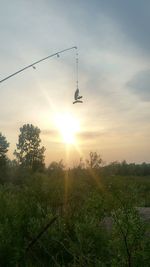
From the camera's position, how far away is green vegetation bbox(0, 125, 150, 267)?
20.0ft

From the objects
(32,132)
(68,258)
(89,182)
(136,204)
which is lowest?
(68,258)

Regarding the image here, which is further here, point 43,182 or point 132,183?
point 43,182

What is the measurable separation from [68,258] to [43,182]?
3.50 meters

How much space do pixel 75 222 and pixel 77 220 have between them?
163 millimetres

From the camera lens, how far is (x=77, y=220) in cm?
1094

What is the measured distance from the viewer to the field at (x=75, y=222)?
610 centimetres

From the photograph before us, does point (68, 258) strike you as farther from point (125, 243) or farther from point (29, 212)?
point (125, 243)

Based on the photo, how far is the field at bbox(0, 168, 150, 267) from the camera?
20.0ft

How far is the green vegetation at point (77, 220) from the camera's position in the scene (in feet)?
20.0

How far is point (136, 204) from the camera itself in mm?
6324

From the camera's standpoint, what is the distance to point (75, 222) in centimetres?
1078

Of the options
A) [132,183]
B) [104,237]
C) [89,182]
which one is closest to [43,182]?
[89,182]

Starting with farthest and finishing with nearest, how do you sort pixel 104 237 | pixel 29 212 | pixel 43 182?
pixel 43 182 < pixel 29 212 < pixel 104 237

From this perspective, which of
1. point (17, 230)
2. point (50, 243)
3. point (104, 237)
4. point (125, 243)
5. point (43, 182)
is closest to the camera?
point (125, 243)
